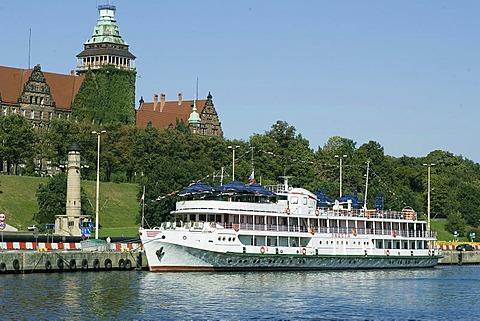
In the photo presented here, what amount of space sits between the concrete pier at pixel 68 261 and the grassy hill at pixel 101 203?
1452 inches

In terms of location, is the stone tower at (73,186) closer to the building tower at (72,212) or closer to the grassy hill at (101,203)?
the building tower at (72,212)

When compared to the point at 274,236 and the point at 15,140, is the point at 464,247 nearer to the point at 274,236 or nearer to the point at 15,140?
the point at 274,236

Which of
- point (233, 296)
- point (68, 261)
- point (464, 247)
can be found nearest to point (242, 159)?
point (464, 247)

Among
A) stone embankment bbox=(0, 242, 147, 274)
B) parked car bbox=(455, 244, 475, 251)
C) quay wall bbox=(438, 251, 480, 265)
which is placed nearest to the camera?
stone embankment bbox=(0, 242, 147, 274)

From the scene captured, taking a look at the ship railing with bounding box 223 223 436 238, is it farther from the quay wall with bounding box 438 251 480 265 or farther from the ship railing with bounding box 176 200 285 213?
the quay wall with bounding box 438 251 480 265

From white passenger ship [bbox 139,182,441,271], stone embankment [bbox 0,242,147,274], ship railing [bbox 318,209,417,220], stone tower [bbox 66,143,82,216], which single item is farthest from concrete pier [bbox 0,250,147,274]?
stone tower [bbox 66,143,82,216]

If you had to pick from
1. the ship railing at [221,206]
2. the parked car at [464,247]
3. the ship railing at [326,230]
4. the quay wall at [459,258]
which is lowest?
the quay wall at [459,258]

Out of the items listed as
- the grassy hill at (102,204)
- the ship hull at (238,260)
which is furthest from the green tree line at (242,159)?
the ship hull at (238,260)

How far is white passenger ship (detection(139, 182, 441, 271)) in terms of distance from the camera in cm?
8625

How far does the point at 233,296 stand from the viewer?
2702 inches

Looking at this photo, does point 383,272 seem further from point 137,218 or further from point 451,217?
point 451,217

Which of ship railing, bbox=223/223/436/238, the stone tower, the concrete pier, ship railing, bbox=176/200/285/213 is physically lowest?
the concrete pier

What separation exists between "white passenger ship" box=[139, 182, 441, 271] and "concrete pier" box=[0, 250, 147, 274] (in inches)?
138

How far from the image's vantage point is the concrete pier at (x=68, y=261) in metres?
80.5
